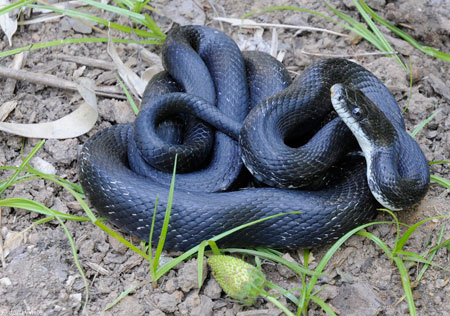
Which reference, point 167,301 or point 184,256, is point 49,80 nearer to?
point 184,256

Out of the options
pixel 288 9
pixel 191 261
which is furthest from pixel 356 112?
pixel 288 9

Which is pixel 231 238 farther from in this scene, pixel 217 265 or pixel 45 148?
pixel 45 148

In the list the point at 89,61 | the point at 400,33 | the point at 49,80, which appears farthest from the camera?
the point at 400,33

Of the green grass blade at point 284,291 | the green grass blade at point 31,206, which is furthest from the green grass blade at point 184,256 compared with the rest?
the green grass blade at point 31,206

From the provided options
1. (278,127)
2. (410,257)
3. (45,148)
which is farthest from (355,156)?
(45,148)

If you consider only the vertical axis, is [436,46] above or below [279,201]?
above

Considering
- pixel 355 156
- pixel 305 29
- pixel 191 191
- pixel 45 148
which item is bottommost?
pixel 45 148
